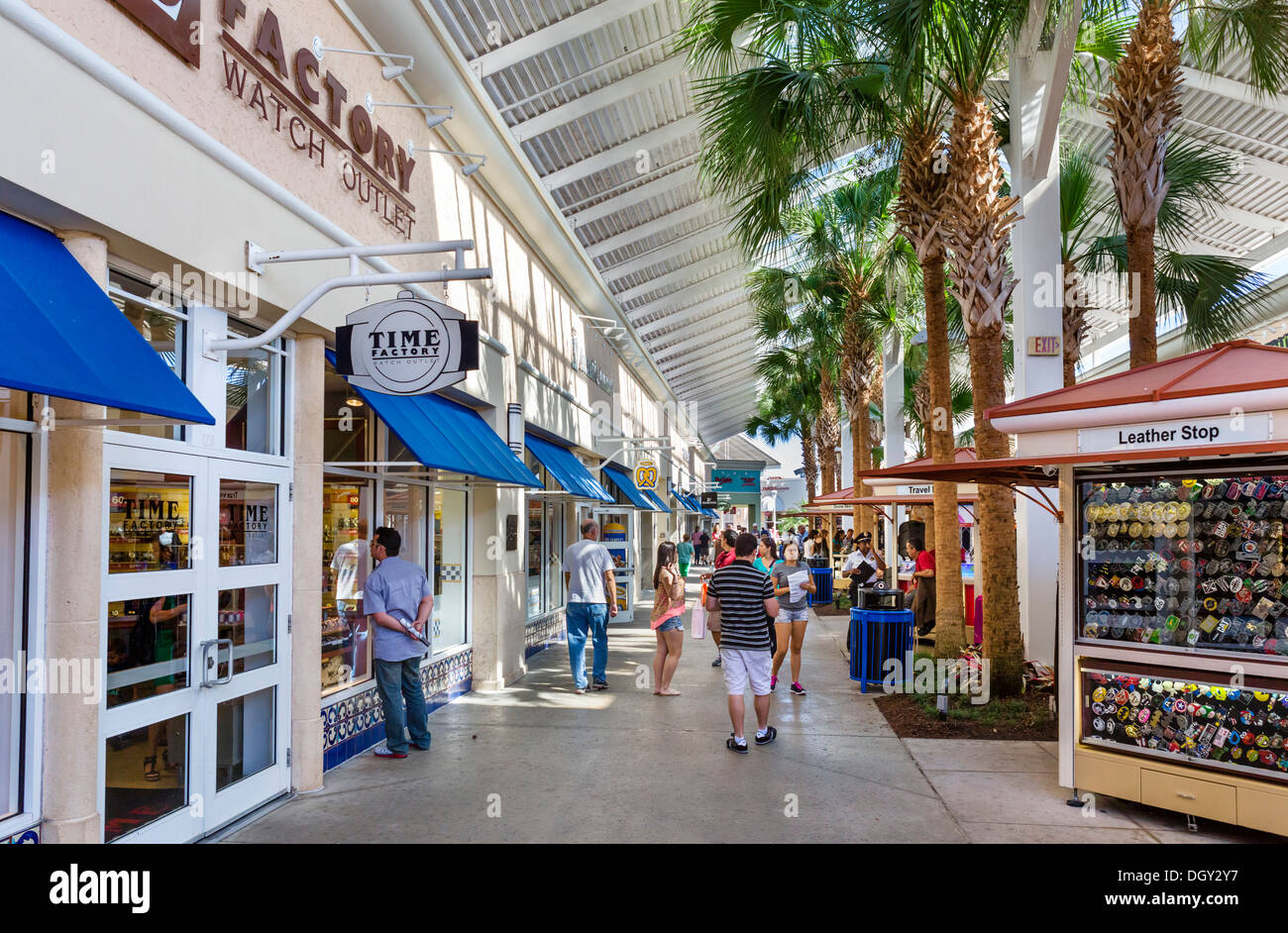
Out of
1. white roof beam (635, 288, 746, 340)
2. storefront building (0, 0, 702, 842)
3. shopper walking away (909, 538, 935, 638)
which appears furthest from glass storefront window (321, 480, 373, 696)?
white roof beam (635, 288, 746, 340)

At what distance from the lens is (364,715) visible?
7770mm

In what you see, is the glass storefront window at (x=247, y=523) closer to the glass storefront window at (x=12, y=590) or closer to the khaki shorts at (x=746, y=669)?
the glass storefront window at (x=12, y=590)

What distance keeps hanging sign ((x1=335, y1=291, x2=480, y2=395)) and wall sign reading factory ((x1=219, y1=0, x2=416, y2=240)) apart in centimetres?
142

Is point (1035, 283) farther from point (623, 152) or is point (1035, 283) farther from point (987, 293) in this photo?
point (623, 152)

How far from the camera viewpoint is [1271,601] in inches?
227

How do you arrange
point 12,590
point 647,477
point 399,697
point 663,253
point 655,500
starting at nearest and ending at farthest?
point 12,590 → point 399,697 → point 663,253 → point 647,477 → point 655,500

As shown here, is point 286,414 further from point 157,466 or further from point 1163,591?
point 1163,591

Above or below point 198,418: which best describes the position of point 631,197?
above

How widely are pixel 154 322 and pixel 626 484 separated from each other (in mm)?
16940

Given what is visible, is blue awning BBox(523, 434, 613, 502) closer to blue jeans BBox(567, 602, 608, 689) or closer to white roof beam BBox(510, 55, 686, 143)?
blue jeans BBox(567, 602, 608, 689)

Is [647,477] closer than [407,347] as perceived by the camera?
No

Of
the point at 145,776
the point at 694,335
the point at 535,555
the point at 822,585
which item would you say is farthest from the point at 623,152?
the point at 694,335
